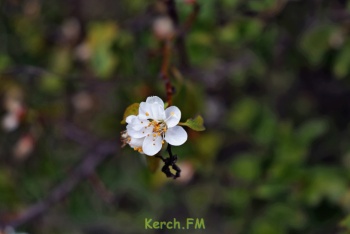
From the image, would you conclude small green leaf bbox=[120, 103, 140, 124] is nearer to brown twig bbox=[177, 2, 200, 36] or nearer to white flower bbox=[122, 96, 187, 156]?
white flower bbox=[122, 96, 187, 156]

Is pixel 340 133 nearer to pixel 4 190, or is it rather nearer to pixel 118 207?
pixel 118 207

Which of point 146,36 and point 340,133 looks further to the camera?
point 340,133

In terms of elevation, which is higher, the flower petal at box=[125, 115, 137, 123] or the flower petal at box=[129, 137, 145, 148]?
the flower petal at box=[125, 115, 137, 123]

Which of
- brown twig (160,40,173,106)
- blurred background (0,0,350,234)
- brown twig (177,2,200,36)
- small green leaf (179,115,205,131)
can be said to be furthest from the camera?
blurred background (0,0,350,234)

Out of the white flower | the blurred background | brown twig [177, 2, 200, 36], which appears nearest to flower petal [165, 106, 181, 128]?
the white flower

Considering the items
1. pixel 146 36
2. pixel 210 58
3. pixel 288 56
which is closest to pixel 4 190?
pixel 146 36

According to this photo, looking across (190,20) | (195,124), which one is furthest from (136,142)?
(190,20)
